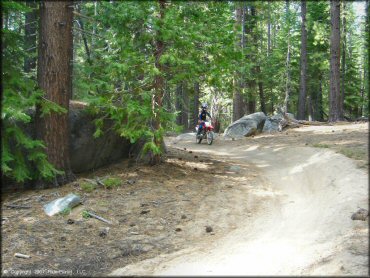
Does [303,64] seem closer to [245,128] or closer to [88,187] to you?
[245,128]

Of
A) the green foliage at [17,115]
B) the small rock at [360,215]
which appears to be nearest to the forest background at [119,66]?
the green foliage at [17,115]

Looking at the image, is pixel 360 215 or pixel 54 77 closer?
pixel 360 215

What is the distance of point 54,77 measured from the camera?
9.88 meters

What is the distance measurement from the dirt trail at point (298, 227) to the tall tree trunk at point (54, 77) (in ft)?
16.0

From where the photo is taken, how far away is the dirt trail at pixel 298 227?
4938mm

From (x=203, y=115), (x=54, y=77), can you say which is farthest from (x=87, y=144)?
(x=203, y=115)

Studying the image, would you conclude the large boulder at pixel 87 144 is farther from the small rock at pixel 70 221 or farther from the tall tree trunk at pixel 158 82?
the small rock at pixel 70 221

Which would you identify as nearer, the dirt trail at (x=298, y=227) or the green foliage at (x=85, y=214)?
the dirt trail at (x=298, y=227)

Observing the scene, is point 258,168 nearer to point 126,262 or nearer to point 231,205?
point 231,205

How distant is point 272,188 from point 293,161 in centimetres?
247

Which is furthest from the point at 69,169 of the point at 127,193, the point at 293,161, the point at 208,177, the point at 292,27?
the point at 292,27

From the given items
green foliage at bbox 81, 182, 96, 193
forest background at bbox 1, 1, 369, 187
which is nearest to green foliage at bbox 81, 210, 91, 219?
green foliage at bbox 81, 182, 96, 193

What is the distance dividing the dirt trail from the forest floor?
0.07ft

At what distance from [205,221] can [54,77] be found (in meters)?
5.45
